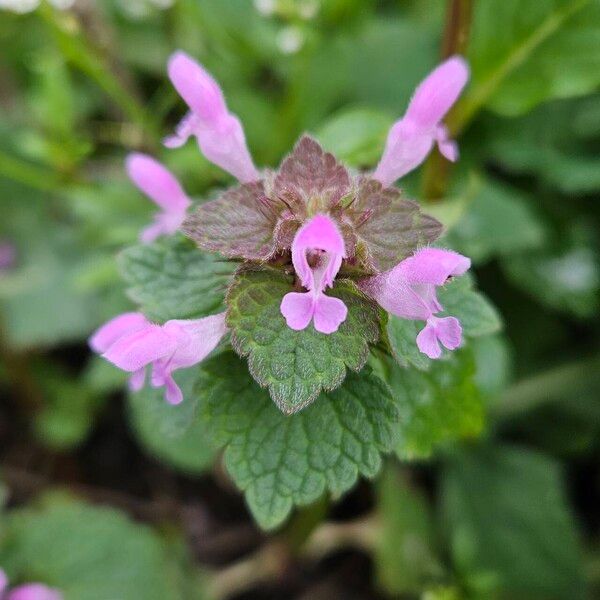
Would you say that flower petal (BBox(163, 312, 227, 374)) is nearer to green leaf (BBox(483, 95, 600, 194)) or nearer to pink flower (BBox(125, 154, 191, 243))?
pink flower (BBox(125, 154, 191, 243))

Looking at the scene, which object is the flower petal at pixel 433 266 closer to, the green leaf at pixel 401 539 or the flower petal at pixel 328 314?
the flower petal at pixel 328 314

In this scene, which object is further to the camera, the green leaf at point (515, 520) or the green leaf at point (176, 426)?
the green leaf at point (515, 520)

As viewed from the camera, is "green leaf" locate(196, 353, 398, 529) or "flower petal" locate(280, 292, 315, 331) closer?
"flower petal" locate(280, 292, 315, 331)

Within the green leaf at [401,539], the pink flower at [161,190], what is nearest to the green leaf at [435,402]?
the pink flower at [161,190]

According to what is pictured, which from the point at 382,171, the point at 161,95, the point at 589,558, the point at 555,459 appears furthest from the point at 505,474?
the point at 161,95

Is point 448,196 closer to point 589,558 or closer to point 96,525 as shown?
point 589,558

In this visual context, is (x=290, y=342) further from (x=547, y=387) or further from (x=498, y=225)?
(x=547, y=387)

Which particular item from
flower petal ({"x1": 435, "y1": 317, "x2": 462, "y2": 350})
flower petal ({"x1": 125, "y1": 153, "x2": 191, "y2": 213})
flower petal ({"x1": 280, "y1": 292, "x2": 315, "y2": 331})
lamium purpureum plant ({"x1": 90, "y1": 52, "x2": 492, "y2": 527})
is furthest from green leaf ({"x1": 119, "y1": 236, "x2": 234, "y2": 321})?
flower petal ({"x1": 435, "y1": 317, "x2": 462, "y2": 350})

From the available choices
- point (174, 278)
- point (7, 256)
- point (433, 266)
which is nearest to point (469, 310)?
point (433, 266)
